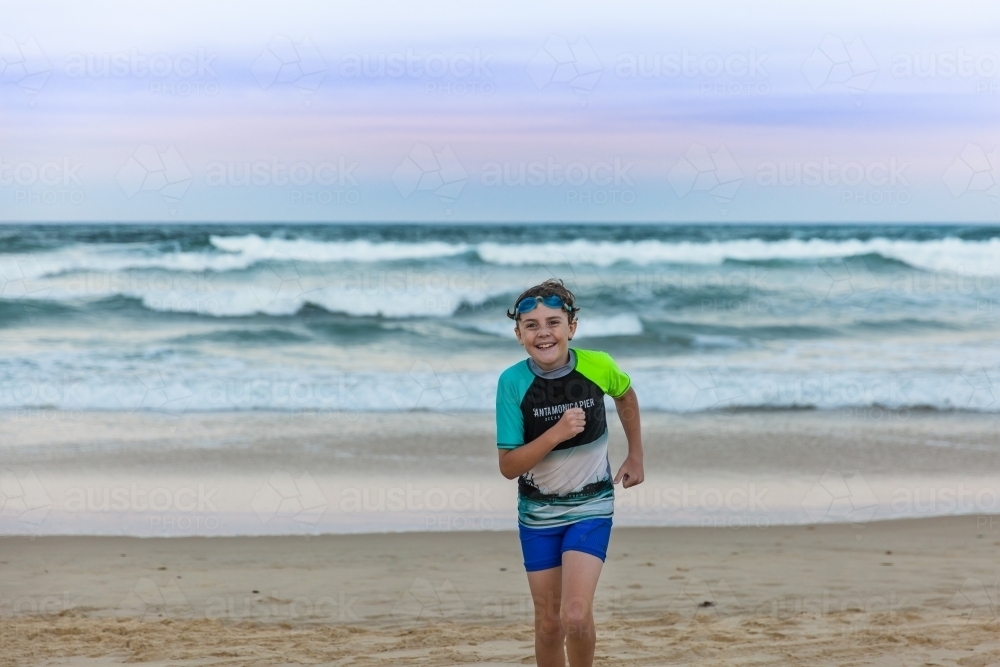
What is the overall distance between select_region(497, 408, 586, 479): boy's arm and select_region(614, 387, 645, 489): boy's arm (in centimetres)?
32

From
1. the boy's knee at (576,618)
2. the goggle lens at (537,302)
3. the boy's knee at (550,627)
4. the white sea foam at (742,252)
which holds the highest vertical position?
the white sea foam at (742,252)

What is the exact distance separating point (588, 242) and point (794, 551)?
23.9 meters

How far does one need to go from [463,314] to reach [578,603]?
18.4 m

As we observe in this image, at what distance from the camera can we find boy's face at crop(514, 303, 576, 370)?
3734 mm

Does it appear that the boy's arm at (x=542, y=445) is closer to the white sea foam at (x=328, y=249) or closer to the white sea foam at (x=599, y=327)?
the white sea foam at (x=599, y=327)

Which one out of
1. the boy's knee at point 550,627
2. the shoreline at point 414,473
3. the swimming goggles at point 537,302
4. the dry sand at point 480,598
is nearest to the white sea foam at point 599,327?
the shoreline at point 414,473

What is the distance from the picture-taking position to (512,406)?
3707 mm

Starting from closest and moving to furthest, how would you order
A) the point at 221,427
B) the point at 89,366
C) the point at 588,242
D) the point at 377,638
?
the point at 377,638, the point at 221,427, the point at 89,366, the point at 588,242

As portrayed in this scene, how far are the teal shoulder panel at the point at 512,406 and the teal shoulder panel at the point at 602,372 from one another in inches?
7.9

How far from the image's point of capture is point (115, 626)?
533 centimetres

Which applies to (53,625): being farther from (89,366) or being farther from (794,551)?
(89,366)

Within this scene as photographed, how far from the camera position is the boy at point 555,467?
144 inches

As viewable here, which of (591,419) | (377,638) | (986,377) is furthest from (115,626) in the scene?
(986,377)

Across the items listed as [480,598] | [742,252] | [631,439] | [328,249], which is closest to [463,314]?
[328,249]
